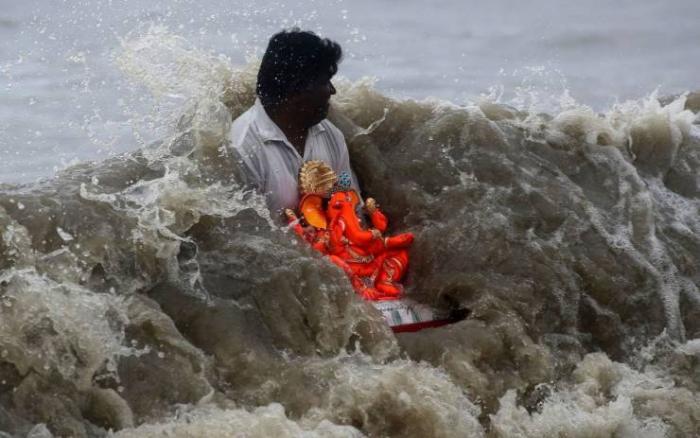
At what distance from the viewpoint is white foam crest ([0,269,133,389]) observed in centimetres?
385

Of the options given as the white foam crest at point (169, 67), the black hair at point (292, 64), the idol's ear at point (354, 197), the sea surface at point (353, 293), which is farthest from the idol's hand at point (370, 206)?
the white foam crest at point (169, 67)

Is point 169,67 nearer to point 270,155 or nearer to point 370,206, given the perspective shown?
point 270,155

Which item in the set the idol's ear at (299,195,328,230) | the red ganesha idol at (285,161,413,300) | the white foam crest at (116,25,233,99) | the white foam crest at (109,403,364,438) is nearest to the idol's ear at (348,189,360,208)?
the red ganesha idol at (285,161,413,300)

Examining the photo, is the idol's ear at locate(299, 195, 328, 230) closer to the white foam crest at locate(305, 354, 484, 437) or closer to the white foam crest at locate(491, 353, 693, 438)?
the white foam crest at locate(305, 354, 484, 437)

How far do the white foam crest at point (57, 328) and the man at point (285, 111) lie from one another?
1083mm

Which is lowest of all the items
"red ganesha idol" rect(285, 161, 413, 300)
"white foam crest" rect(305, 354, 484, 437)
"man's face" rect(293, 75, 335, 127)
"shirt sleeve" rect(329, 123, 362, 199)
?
"white foam crest" rect(305, 354, 484, 437)

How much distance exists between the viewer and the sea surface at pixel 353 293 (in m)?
3.98

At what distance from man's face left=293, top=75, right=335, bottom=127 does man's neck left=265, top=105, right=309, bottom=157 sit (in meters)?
0.04

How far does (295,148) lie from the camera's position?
512cm

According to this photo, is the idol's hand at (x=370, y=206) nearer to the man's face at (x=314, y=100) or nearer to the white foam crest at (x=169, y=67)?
the man's face at (x=314, y=100)

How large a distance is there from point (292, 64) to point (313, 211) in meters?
0.56

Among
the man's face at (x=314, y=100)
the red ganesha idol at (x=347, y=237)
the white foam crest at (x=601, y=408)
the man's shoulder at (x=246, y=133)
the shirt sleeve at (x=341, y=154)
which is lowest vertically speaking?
the white foam crest at (x=601, y=408)

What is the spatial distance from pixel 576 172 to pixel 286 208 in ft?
4.38

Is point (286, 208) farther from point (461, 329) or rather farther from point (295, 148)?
point (461, 329)
